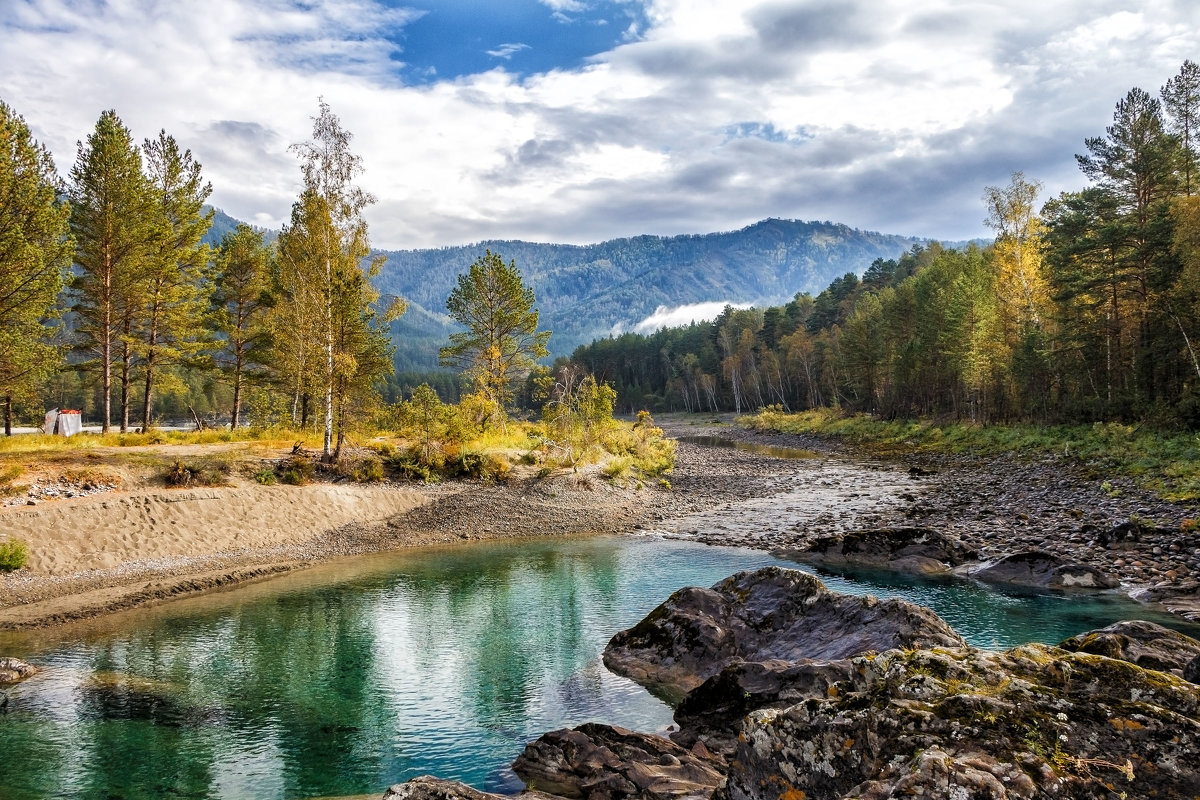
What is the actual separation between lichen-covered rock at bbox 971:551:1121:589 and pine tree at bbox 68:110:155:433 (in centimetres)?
3948

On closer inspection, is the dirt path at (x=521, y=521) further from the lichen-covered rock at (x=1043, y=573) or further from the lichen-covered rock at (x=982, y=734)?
the lichen-covered rock at (x=982, y=734)

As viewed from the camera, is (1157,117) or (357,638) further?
(1157,117)

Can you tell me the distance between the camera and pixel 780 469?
163 feet

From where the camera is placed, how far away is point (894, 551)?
22.1 m

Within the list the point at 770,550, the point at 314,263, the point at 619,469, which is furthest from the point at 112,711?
the point at 619,469

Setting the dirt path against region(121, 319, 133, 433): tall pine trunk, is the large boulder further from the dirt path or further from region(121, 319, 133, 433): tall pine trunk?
region(121, 319, 133, 433): tall pine trunk

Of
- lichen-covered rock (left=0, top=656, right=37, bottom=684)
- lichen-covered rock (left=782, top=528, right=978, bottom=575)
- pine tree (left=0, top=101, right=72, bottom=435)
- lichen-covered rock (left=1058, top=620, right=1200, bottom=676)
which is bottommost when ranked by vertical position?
lichen-covered rock (left=0, top=656, right=37, bottom=684)

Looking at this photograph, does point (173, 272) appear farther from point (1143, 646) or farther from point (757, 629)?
point (1143, 646)

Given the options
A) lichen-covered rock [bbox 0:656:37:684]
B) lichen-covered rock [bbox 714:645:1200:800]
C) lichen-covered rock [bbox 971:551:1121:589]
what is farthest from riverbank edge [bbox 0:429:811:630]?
lichen-covered rock [bbox 714:645:1200:800]

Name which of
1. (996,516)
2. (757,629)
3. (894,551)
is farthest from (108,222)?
(996,516)

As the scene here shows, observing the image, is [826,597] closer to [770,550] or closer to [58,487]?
[770,550]

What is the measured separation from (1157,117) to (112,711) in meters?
56.0

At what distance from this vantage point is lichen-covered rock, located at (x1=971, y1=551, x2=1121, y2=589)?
18.1 m

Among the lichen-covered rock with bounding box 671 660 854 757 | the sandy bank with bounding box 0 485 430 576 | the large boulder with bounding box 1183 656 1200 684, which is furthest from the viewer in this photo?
the sandy bank with bounding box 0 485 430 576
